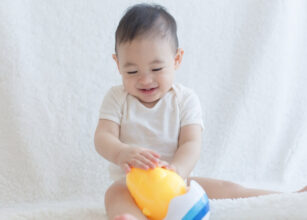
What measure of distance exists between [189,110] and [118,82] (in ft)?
1.21

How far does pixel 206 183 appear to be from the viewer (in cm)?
124

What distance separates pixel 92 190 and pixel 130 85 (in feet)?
1.42

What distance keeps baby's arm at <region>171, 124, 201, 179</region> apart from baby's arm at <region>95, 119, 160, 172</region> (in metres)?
0.13

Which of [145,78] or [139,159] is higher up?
[145,78]

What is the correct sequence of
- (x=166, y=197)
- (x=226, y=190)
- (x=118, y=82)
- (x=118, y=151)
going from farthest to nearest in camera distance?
(x=118, y=82) < (x=226, y=190) < (x=118, y=151) < (x=166, y=197)

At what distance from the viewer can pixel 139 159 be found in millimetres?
921

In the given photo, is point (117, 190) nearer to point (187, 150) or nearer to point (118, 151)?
point (118, 151)

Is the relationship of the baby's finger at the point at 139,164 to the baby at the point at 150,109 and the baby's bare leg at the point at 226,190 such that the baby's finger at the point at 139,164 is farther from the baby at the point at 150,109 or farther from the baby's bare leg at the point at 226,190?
Result: the baby's bare leg at the point at 226,190

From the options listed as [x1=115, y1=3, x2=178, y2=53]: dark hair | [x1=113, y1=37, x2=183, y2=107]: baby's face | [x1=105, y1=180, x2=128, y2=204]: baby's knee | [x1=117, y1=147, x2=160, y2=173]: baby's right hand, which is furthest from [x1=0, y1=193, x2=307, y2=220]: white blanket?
[x1=115, y1=3, x2=178, y2=53]: dark hair

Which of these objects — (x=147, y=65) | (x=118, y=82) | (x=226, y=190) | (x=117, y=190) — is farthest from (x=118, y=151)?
(x=118, y=82)

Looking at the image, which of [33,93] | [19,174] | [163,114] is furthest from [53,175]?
[163,114]

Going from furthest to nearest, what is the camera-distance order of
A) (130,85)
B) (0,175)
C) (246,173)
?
1. (246,173)
2. (0,175)
3. (130,85)

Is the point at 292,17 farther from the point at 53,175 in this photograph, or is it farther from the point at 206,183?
the point at 53,175

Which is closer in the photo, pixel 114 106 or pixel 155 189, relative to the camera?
pixel 155 189
